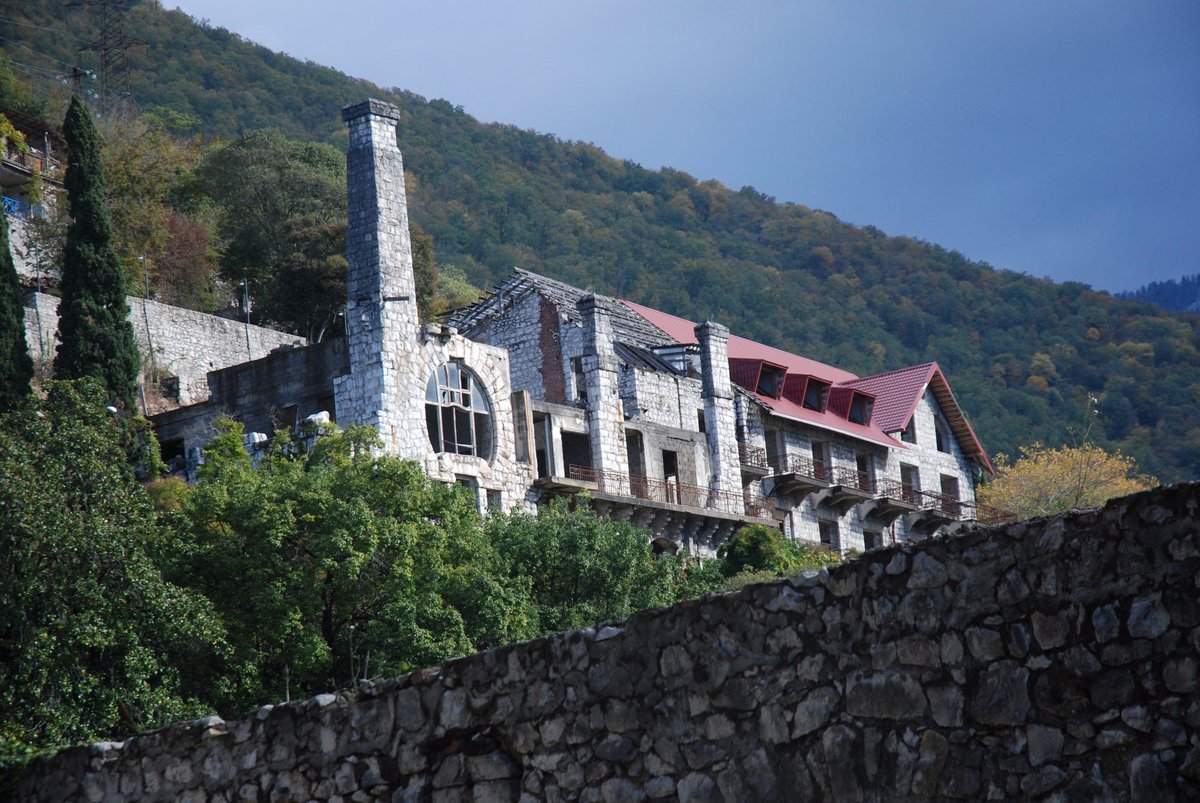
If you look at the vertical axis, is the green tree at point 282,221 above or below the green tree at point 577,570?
above

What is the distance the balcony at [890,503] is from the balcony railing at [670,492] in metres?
5.87

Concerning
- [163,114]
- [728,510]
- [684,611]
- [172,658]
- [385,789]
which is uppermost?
[163,114]

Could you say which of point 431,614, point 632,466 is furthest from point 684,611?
point 632,466

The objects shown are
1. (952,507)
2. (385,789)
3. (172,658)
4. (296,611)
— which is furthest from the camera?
(952,507)

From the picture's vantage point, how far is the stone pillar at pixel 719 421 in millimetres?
43188

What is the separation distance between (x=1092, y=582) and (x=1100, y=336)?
73.2 meters

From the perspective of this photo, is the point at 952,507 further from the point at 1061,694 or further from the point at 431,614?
the point at 1061,694

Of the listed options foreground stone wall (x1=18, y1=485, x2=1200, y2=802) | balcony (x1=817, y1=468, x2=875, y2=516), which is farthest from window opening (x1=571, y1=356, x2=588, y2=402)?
foreground stone wall (x1=18, y1=485, x2=1200, y2=802)

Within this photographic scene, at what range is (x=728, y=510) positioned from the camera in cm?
4278

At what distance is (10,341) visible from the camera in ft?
109

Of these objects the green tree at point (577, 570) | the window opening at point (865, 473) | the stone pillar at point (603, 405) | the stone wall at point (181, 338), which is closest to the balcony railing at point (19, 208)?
the stone wall at point (181, 338)

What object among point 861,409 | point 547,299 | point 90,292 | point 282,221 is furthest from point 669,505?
point 282,221

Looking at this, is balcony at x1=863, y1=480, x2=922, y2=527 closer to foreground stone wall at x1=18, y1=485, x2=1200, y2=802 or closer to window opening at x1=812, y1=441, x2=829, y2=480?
window opening at x1=812, y1=441, x2=829, y2=480

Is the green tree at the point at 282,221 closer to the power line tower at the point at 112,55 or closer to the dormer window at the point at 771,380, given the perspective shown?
the power line tower at the point at 112,55
